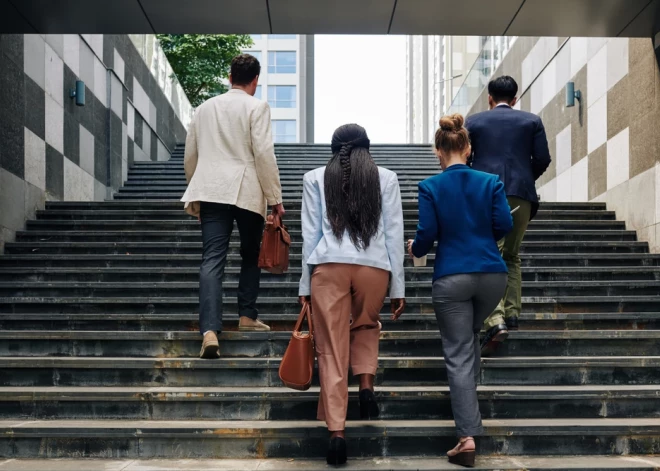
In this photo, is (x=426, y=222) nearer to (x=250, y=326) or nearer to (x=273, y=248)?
(x=273, y=248)

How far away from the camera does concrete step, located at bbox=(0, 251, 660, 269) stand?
7.97 meters

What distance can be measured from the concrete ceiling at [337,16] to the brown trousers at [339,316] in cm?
440

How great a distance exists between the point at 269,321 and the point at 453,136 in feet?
8.01

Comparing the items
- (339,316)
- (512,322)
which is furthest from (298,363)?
(512,322)

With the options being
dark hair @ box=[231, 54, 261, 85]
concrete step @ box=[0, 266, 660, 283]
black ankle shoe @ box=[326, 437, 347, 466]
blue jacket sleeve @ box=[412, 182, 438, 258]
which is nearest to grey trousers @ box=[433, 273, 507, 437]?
blue jacket sleeve @ box=[412, 182, 438, 258]

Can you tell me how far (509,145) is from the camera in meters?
5.63

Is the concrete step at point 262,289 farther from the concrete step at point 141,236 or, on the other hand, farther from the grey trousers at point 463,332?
the grey trousers at point 463,332

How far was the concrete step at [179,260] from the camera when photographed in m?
7.97

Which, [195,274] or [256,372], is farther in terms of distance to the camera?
[195,274]

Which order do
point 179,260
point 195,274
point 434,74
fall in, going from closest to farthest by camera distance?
point 195,274, point 179,260, point 434,74

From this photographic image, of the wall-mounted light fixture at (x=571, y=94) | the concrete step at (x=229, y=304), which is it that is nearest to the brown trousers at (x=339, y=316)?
the concrete step at (x=229, y=304)

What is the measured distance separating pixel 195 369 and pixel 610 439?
254cm

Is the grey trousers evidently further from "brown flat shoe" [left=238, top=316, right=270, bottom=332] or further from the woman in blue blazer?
"brown flat shoe" [left=238, top=316, right=270, bottom=332]

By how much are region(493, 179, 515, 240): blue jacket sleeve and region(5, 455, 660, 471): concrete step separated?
48.8 inches
